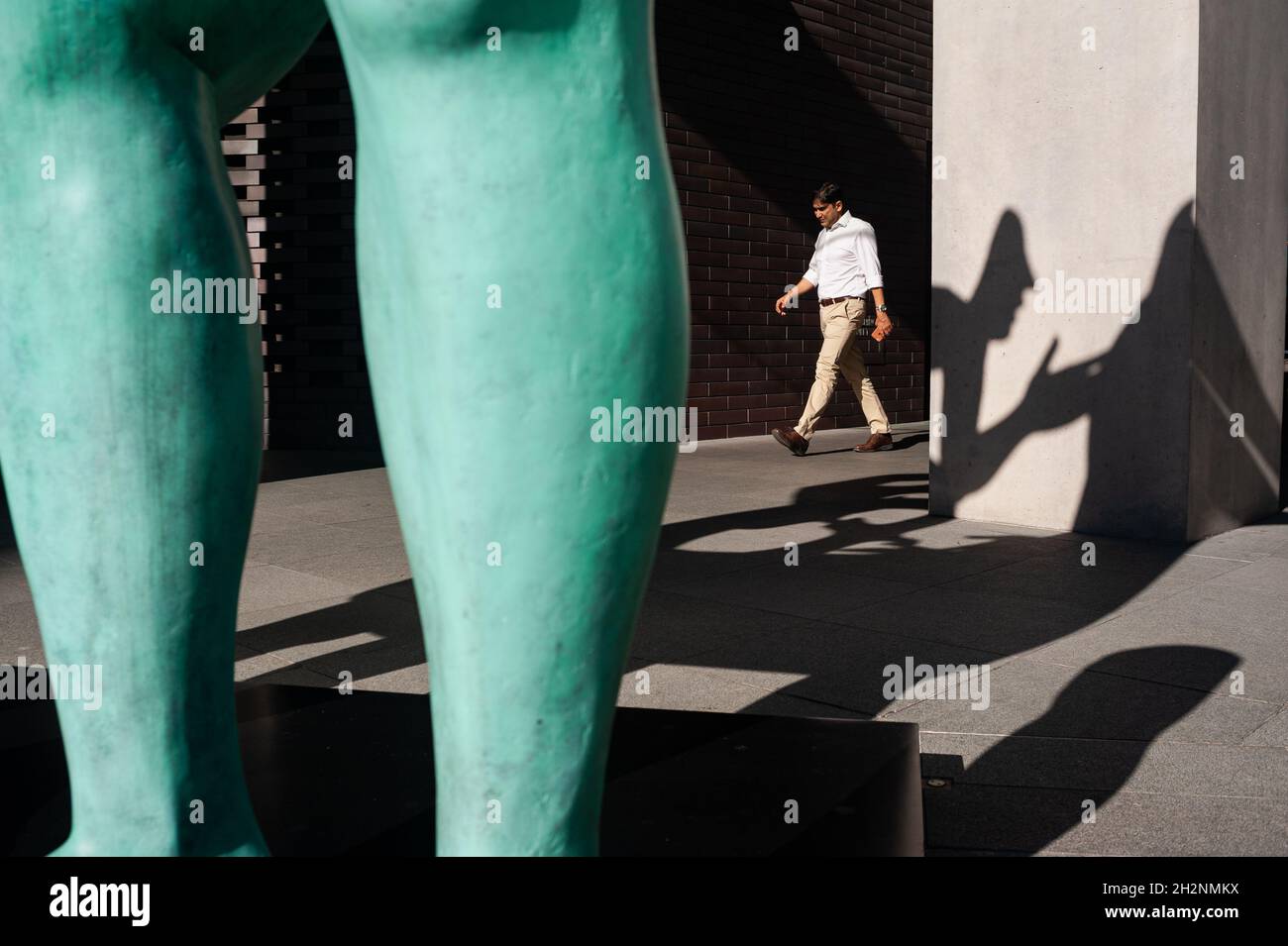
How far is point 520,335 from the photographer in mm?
752

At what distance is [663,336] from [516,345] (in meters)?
0.10

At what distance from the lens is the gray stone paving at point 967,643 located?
1967mm

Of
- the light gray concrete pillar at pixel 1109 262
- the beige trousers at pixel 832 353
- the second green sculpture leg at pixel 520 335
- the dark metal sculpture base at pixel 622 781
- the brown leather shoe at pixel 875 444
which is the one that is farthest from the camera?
the brown leather shoe at pixel 875 444

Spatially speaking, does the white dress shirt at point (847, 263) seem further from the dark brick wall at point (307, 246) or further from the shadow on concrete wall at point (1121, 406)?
the dark brick wall at point (307, 246)

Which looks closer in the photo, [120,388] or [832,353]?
[120,388]

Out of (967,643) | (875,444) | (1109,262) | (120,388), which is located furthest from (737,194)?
(120,388)

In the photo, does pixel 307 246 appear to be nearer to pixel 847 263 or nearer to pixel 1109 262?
pixel 847 263

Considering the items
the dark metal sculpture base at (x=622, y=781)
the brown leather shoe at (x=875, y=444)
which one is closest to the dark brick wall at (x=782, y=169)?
the brown leather shoe at (x=875, y=444)

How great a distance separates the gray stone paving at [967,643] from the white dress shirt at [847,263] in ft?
9.18

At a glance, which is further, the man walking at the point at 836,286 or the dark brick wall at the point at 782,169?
the dark brick wall at the point at 782,169

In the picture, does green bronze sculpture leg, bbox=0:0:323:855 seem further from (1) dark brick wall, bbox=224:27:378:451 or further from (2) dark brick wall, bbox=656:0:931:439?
(2) dark brick wall, bbox=656:0:931:439

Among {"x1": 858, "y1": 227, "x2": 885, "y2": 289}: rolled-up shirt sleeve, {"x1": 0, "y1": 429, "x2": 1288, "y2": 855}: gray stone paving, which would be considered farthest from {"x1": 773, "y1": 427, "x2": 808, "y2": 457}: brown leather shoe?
{"x1": 0, "y1": 429, "x2": 1288, "y2": 855}: gray stone paving

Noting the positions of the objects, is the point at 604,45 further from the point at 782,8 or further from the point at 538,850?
the point at 782,8

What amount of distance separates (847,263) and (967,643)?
540 cm
